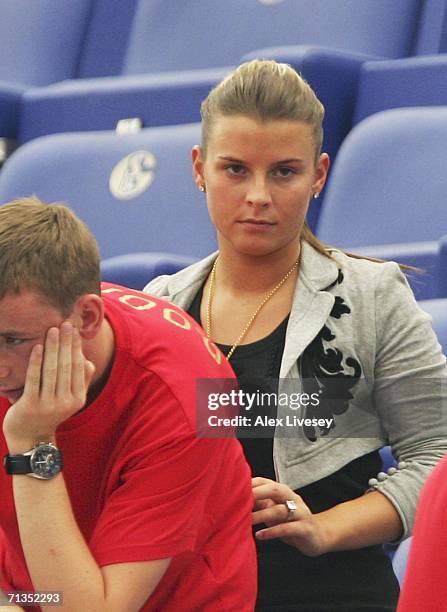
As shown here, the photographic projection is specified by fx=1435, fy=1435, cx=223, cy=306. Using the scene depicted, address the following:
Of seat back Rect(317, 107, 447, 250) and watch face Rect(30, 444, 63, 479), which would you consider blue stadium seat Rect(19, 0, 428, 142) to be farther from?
watch face Rect(30, 444, 63, 479)

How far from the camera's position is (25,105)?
2264 millimetres

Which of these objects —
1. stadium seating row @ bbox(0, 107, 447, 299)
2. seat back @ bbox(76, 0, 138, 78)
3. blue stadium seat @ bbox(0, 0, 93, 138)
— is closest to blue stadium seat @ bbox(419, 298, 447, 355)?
stadium seating row @ bbox(0, 107, 447, 299)

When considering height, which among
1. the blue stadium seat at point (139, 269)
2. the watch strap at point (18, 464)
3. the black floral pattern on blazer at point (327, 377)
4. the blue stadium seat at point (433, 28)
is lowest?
the blue stadium seat at point (139, 269)

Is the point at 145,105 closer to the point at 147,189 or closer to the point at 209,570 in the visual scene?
the point at 147,189

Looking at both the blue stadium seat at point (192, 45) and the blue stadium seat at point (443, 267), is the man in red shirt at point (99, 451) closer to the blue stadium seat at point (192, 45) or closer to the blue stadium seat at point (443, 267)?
the blue stadium seat at point (443, 267)

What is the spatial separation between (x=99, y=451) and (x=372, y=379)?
0.27m

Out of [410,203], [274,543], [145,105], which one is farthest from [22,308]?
[145,105]

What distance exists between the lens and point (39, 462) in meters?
0.92

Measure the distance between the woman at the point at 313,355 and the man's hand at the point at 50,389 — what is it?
8.4 inches

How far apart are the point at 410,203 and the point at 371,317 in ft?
2.01

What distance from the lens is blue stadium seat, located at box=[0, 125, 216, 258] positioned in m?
1.83

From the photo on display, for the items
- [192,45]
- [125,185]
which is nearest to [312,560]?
[125,185]

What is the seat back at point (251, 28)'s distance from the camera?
2.12 metres

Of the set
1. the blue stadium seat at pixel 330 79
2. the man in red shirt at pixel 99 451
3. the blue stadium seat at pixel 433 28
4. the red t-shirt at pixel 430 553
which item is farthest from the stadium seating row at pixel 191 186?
the red t-shirt at pixel 430 553
